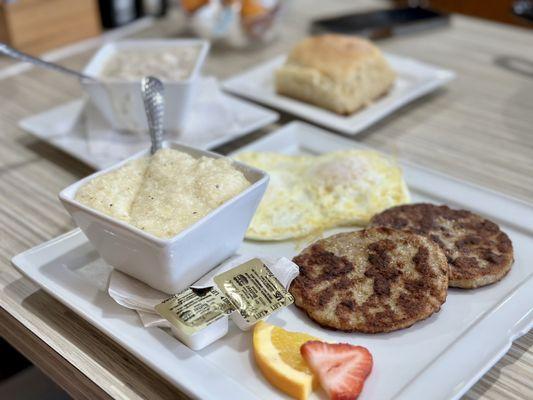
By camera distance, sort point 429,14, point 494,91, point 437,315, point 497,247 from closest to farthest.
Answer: point 437,315 < point 497,247 < point 494,91 < point 429,14

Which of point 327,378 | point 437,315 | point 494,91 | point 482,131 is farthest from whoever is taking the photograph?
point 494,91

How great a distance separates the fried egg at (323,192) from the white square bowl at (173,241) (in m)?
0.15

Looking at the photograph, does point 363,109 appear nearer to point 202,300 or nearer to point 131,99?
point 131,99

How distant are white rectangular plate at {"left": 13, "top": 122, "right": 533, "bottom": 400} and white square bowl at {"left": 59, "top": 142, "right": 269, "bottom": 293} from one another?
7cm

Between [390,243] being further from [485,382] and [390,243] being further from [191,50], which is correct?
[191,50]

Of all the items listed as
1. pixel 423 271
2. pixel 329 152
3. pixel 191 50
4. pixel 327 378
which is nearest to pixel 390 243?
pixel 423 271

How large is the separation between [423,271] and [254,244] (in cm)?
32

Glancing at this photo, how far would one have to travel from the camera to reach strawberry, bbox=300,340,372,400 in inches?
32.1

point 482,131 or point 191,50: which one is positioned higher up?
point 191,50

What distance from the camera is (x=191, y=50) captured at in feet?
5.38

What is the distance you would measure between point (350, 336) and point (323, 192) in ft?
1.26

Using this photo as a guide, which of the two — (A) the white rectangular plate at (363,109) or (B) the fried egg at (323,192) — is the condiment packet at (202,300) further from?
(A) the white rectangular plate at (363,109)

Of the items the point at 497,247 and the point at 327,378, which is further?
the point at 497,247

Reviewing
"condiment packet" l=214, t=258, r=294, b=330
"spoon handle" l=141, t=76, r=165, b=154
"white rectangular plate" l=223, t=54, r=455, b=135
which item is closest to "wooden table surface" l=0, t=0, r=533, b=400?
"white rectangular plate" l=223, t=54, r=455, b=135
